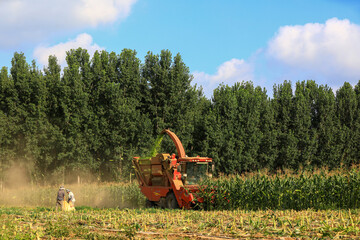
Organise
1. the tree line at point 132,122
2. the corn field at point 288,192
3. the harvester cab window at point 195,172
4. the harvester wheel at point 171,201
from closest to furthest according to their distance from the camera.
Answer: the corn field at point 288,192, the harvester wheel at point 171,201, the harvester cab window at point 195,172, the tree line at point 132,122

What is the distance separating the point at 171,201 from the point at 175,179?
3.57 feet

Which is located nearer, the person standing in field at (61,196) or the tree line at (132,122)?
the person standing in field at (61,196)

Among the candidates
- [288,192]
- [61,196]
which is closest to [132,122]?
[61,196]

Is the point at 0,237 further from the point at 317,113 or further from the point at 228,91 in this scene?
the point at 317,113

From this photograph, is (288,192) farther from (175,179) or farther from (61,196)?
(61,196)

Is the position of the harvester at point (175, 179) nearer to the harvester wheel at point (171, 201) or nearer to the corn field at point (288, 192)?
the harvester wheel at point (171, 201)

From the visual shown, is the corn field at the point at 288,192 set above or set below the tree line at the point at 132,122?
below

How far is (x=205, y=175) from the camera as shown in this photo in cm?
1870

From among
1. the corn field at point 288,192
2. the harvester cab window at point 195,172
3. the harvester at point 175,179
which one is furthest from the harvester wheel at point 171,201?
the corn field at point 288,192

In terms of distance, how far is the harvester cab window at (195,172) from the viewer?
60.6ft

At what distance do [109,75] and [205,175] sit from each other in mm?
28995

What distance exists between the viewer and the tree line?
40562 mm

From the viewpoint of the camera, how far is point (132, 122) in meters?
41.0

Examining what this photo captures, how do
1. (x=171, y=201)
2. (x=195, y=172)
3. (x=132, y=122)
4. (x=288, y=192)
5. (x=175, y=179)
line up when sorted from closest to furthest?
(x=288, y=192) < (x=175, y=179) < (x=171, y=201) < (x=195, y=172) < (x=132, y=122)
